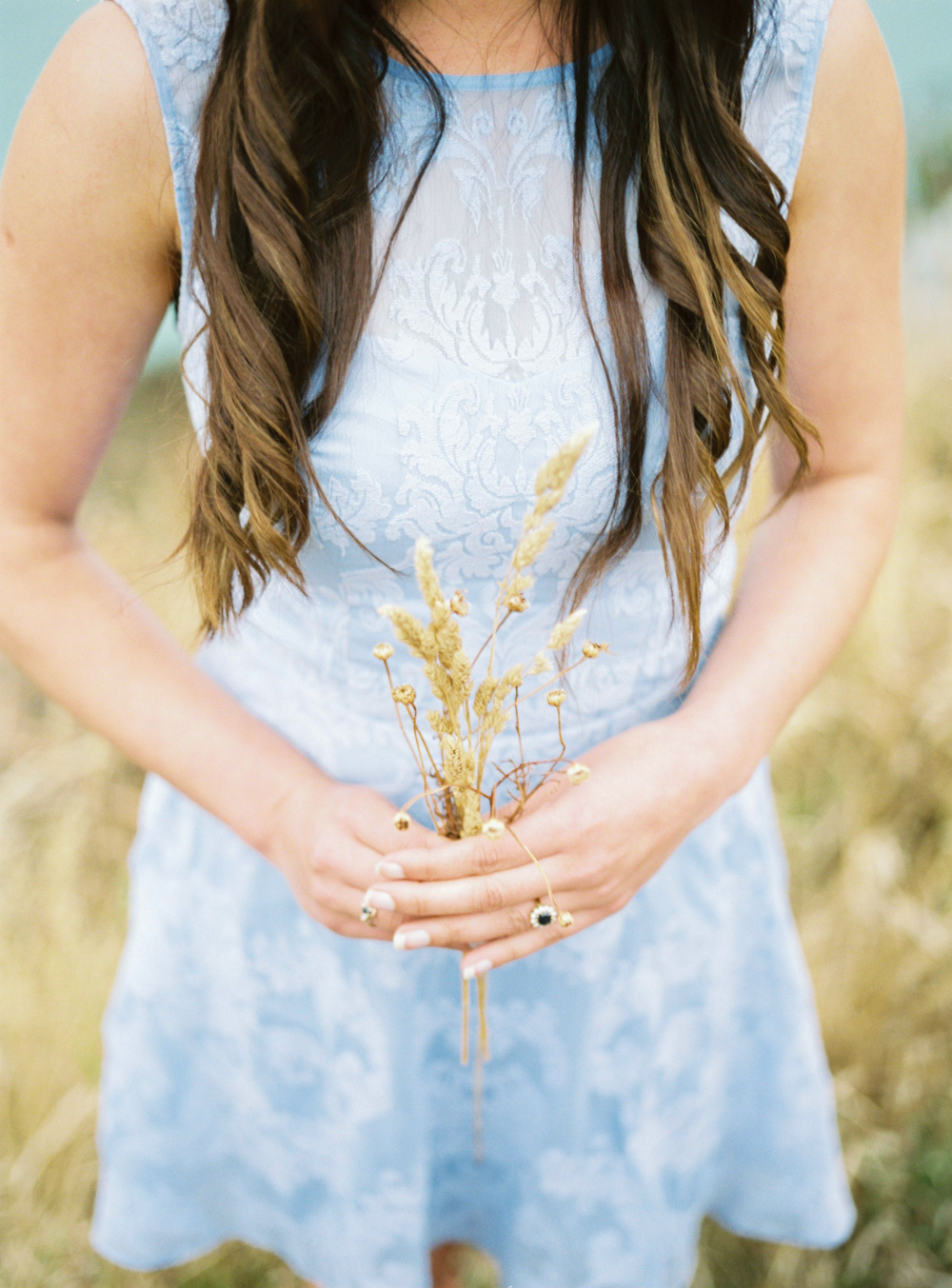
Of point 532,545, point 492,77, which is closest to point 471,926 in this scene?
point 532,545

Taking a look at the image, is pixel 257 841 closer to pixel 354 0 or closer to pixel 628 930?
pixel 628 930

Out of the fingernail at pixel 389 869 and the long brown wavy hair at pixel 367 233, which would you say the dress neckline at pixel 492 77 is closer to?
the long brown wavy hair at pixel 367 233

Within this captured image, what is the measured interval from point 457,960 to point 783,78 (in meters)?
0.97

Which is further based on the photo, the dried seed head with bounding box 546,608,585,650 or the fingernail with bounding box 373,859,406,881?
the fingernail with bounding box 373,859,406,881

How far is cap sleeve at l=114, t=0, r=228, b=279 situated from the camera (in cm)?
78

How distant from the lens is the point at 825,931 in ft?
6.97

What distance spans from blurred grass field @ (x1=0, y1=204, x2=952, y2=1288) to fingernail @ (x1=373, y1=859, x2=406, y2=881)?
3.93 ft

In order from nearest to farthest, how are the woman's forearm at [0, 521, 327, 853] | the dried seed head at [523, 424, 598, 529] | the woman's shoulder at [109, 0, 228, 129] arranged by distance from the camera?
the dried seed head at [523, 424, 598, 529] < the woman's shoulder at [109, 0, 228, 129] < the woman's forearm at [0, 521, 327, 853]

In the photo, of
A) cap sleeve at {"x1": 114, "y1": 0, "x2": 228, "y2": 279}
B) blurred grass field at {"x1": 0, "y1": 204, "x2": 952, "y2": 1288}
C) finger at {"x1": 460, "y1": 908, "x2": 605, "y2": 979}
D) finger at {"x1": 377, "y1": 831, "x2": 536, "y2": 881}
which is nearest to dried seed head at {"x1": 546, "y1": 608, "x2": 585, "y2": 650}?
finger at {"x1": 377, "y1": 831, "x2": 536, "y2": 881}

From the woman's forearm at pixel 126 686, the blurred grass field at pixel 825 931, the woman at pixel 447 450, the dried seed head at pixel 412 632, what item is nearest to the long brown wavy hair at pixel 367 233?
the woman at pixel 447 450

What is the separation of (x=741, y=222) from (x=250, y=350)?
0.44 metres

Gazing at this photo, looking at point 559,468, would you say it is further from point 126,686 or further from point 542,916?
point 126,686

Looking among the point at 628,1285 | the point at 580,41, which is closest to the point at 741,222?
the point at 580,41

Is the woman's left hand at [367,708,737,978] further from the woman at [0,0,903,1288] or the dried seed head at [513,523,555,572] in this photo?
the dried seed head at [513,523,555,572]
